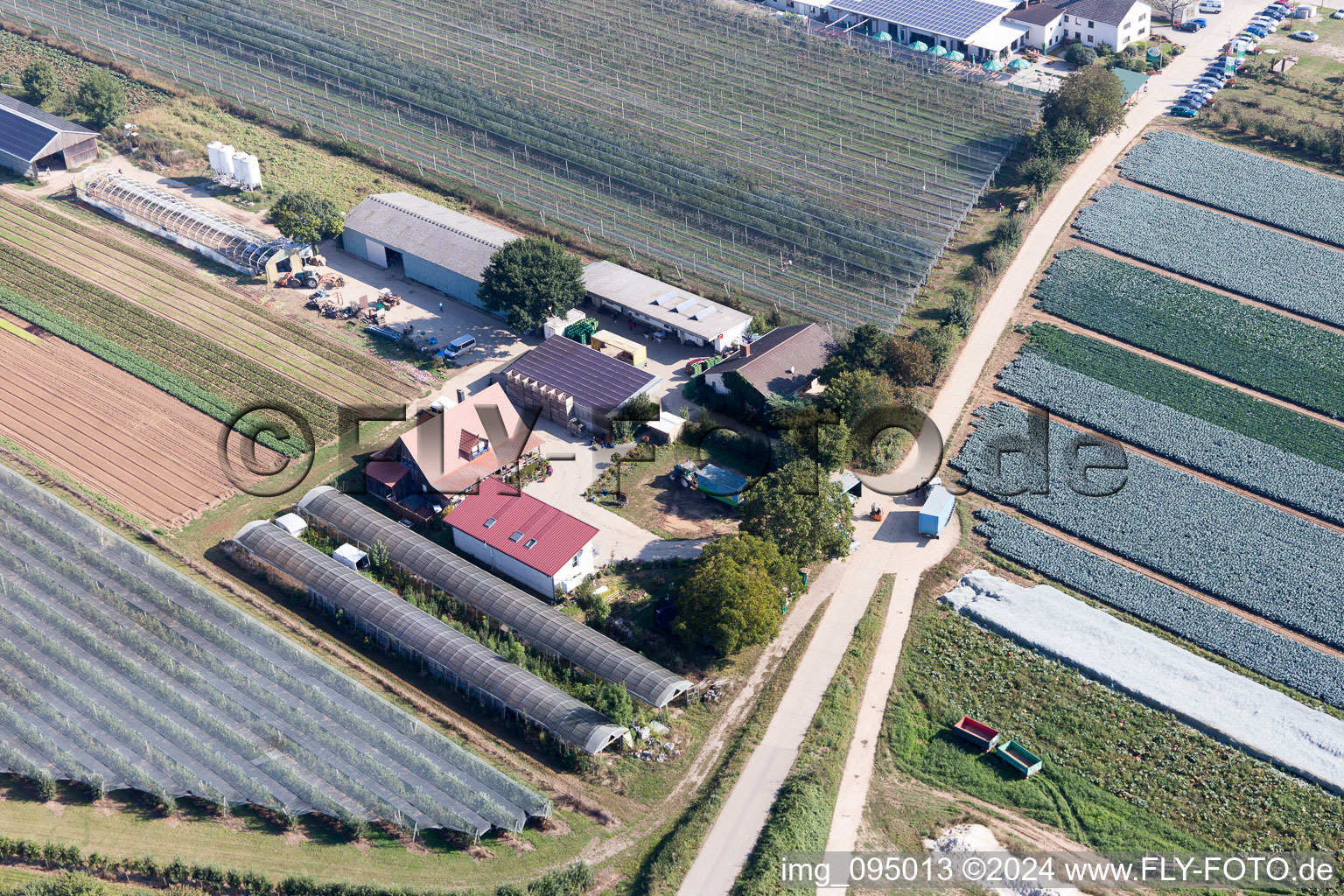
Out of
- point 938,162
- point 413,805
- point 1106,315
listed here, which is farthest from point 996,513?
point 938,162

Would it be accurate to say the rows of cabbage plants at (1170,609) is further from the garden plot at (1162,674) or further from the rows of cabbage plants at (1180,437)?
the rows of cabbage plants at (1180,437)

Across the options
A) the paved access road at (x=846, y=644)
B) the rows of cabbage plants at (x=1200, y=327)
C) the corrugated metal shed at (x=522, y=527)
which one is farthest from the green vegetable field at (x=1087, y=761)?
the rows of cabbage plants at (x=1200, y=327)

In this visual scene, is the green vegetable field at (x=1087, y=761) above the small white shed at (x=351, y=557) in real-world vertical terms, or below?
below

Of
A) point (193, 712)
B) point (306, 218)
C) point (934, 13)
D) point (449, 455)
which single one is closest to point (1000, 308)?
point (449, 455)

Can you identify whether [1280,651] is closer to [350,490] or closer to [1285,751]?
[1285,751]

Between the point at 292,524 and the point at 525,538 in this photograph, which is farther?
the point at 292,524

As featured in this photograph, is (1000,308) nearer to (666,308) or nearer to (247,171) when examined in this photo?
(666,308)

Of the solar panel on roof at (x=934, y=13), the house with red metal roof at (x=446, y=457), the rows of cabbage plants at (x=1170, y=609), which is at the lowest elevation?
the rows of cabbage plants at (x=1170, y=609)

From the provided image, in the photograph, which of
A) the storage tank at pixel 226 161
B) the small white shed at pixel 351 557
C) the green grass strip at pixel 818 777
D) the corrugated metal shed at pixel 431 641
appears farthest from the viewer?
the storage tank at pixel 226 161

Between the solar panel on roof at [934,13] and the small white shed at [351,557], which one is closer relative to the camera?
the small white shed at [351,557]
